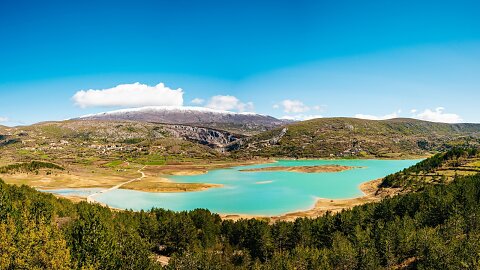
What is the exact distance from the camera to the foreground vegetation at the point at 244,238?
126 ft

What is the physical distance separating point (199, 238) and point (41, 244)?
33.6 meters

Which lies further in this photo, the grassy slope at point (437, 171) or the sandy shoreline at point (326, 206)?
the grassy slope at point (437, 171)

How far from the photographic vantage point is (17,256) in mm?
33031

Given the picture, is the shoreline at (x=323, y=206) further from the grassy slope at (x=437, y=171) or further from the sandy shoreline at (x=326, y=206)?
the grassy slope at (x=437, y=171)

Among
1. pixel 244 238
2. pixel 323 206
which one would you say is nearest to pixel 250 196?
pixel 323 206

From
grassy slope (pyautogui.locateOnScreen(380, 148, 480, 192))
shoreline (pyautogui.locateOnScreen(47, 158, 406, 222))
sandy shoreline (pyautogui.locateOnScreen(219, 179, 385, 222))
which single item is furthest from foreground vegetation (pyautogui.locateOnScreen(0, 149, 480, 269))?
grassy slope (pyautogui.locateOnScreen(380, 148, 480, 192))

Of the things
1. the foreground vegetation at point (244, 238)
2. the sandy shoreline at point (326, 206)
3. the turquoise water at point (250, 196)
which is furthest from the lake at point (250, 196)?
the foreground vegetation at point (244, 238)

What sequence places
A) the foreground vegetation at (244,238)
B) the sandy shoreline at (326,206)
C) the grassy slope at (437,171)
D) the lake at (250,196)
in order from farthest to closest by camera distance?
1. the grassy slope at (437,171)
2. the lake at (250,196)
3. the sandy shoreline at (326,206)
4. the foreground vegetation at (244,238)

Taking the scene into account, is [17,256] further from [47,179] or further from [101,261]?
[47,179]

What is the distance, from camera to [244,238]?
206 ft

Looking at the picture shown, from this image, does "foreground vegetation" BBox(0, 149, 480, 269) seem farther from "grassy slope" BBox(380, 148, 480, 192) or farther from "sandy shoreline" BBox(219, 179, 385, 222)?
"grassy slope" BBox(380, 148, 480, 192)

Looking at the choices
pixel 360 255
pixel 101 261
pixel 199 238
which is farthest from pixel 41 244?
pixel 360 255

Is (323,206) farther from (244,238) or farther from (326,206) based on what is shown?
(244,238)

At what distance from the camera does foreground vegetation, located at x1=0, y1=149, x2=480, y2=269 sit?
38.5 m
